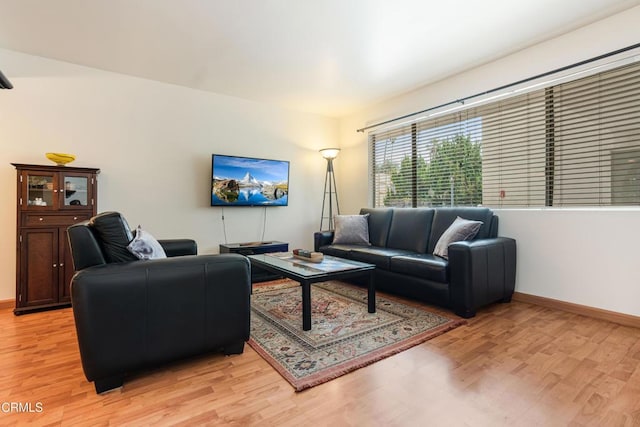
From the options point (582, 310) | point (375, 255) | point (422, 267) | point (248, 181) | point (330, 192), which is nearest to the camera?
point (582, 310)

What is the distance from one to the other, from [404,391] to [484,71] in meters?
3.33

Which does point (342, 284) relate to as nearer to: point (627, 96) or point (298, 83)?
point (298, 83)

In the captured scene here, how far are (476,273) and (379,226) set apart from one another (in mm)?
1704

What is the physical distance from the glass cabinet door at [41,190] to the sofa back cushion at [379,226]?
351 cm

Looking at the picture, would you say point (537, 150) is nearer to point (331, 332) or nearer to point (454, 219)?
point (454, 219)

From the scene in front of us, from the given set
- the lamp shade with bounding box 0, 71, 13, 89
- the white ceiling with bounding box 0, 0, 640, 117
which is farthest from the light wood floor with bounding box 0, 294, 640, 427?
the white ceiling with bounding box 0, 0, 640, 117

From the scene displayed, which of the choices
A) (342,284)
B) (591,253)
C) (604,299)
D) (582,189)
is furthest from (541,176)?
(342,284)

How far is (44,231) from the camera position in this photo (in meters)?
2.86

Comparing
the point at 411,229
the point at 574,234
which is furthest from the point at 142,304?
the point at 574,234

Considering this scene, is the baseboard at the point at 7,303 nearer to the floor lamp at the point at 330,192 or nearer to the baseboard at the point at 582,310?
the floor lamp at the point at 330,192

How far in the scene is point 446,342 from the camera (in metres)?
2.14

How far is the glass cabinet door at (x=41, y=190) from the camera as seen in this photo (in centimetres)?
282

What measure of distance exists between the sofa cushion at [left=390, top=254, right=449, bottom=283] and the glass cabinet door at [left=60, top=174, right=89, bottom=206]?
125 inches

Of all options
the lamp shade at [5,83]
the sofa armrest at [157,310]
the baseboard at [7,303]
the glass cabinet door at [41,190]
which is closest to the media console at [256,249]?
the glass cabinet door at [41,190]
